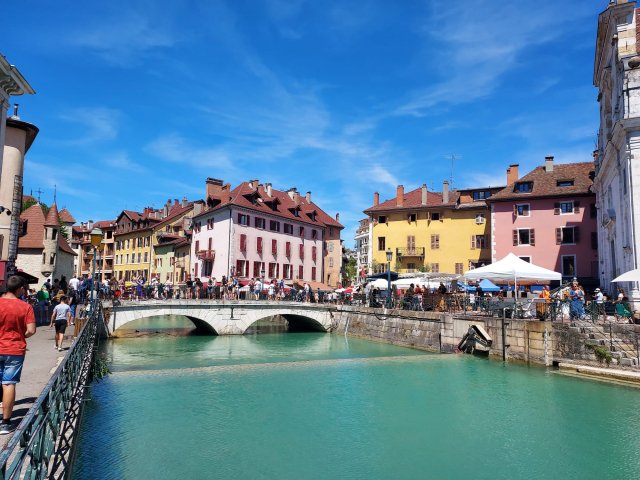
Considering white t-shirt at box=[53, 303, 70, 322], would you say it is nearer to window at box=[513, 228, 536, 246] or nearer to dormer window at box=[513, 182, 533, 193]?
window at box=[513, 228, 536, 246]

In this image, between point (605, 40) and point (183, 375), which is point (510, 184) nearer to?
point (605, 40)

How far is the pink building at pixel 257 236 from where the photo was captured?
160 ft

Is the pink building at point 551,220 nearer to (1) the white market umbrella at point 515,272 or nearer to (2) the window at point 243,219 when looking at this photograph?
(1) the white market umbrella at point 515,272

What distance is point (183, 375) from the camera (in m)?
19.0

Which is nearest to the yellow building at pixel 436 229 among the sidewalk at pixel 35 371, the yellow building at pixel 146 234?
the yellow building at pixel 146 234

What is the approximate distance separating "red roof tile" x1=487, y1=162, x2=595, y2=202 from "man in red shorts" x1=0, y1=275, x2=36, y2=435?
40939mm

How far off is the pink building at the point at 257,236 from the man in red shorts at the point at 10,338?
136ft

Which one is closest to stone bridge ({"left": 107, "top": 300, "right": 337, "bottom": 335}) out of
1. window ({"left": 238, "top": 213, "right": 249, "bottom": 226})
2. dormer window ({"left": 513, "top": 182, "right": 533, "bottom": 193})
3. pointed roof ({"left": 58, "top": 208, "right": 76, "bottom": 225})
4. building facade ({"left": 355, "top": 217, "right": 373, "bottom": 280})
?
window ({"left": 238, "top": 213, "right": 249, "bottom": 226})

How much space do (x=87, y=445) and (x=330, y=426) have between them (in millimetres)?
5881

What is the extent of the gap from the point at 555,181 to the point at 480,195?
25.8 feet

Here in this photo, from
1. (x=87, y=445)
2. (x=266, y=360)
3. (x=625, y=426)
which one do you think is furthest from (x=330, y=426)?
(x=266, y=360)

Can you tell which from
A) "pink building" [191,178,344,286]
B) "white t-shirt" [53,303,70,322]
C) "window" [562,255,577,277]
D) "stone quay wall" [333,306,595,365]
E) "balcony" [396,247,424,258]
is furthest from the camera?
"pink building" [191,178,344,286]

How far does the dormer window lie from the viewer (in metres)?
42.1

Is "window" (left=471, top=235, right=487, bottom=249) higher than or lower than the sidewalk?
higher
